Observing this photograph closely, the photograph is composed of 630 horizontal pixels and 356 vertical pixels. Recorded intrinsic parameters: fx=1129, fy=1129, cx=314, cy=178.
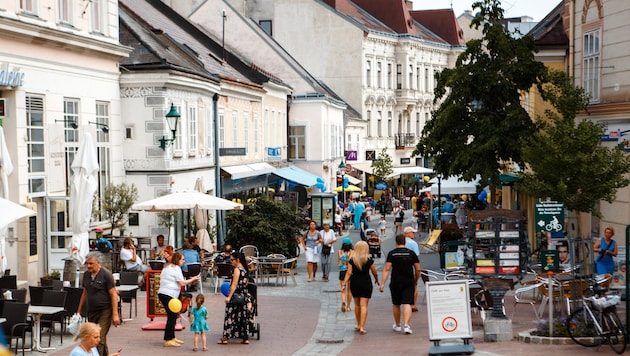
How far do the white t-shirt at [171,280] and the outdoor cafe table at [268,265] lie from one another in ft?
31.0

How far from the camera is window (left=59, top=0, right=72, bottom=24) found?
25359mm

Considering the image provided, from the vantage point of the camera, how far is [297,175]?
5216cm

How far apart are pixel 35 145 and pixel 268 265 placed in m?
6.64

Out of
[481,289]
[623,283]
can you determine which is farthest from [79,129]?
[623,283]

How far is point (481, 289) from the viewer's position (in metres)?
19.1

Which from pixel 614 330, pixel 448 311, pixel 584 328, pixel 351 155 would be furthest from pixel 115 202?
pixel 351 155

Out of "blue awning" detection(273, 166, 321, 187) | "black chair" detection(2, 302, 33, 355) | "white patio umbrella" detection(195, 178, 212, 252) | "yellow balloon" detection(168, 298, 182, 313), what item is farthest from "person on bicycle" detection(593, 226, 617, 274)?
"blue awning" detection(273, 166, 321, 187)

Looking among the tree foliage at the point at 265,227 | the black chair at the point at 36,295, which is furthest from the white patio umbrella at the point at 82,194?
the tree foliage at the point at 265,227

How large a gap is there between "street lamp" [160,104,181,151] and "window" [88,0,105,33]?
2.75 m

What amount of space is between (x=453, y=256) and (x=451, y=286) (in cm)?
951

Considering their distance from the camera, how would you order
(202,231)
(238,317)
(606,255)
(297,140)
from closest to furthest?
(238,317) < (606,255) < (202,231) < (297,140)

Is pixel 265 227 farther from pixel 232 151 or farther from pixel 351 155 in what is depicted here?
pixel 351 155

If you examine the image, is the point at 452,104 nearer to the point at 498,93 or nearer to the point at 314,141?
the point at 498,93

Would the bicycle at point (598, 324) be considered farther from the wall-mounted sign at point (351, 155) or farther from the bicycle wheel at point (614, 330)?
the wall-mounted sign at point (351, 155)
